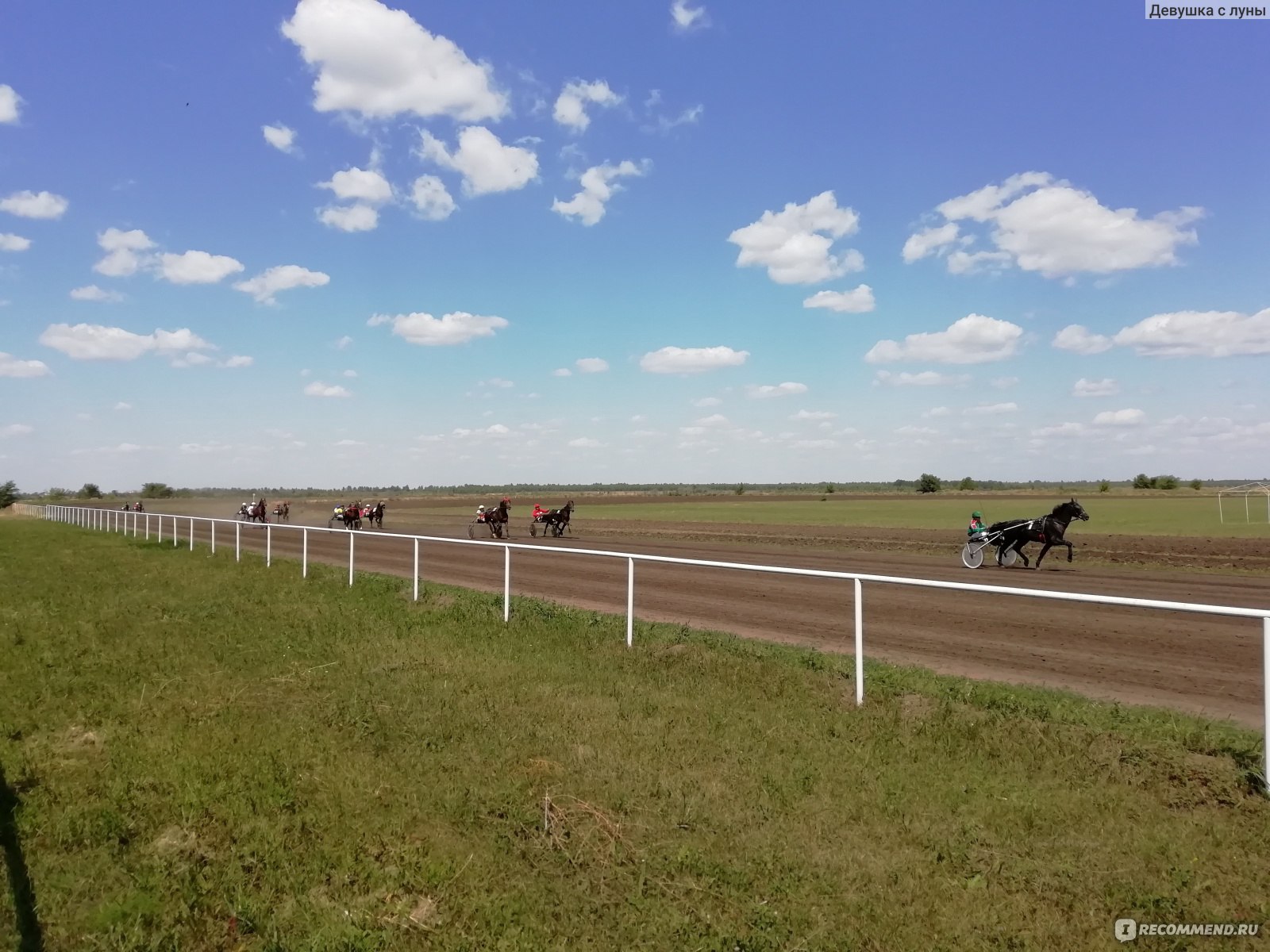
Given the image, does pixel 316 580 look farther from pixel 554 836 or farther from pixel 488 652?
pixel 554 836

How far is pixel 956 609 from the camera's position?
10.5 m

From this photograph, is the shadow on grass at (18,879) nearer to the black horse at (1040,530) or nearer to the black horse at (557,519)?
the black horse at (1040,530)

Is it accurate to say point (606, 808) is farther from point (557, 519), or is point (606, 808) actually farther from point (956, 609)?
point (557, 519)

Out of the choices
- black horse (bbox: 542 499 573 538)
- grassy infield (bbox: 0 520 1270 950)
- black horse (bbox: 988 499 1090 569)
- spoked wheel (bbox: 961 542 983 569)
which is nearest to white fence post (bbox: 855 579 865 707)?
grassy infield (bbox: 0 520 1270 950)

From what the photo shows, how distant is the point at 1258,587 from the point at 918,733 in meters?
13.5

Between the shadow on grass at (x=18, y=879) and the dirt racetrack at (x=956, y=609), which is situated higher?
the dirt racetrack at (x=956, y=609)

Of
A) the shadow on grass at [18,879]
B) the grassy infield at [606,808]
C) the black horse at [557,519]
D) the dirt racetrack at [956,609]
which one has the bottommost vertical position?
the shadow on grass at [18,879]

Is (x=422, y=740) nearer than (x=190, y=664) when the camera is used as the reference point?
Yes

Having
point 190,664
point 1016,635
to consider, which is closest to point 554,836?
point 1016,635

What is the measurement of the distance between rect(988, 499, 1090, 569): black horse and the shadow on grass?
18440 mm

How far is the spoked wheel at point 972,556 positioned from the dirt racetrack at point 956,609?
0.44 m

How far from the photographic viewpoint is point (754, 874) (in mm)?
4055

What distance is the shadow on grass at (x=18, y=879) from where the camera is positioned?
3598 mm

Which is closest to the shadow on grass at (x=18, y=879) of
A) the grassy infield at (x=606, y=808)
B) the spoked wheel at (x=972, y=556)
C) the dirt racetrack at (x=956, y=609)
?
the grassy infield at (x=606, y=808)
